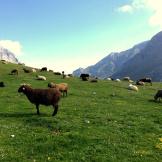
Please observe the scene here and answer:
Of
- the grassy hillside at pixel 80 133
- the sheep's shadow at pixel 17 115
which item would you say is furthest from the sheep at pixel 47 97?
the grassy hillside at pixel 80 133

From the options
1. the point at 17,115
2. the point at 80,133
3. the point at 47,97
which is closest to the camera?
the point at 80,133

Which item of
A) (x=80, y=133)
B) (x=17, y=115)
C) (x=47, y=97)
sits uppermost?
(x=47, y=97)

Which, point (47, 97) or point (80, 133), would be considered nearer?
Result: point (80, 133)

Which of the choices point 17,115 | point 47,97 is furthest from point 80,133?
point 17,115

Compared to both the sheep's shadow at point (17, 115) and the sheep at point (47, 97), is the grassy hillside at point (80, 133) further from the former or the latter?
the sheep at point (47, 97)

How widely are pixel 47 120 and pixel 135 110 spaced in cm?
1135

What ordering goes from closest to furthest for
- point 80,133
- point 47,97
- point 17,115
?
point 80,133
point 17,115
point 47,97

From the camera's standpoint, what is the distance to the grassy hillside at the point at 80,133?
910 inches

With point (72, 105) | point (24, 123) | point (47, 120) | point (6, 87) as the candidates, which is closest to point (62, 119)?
point (47, 120)

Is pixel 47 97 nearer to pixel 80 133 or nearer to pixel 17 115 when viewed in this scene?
pixel 17 115

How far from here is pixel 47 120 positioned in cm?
3114

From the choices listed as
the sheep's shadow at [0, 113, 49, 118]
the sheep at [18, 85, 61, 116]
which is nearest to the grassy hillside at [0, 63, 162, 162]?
the sheep's shadow at [0, 113, 49, 118]

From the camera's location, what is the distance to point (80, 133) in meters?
27.3

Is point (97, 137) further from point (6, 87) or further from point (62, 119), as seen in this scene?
point (6, 87)
